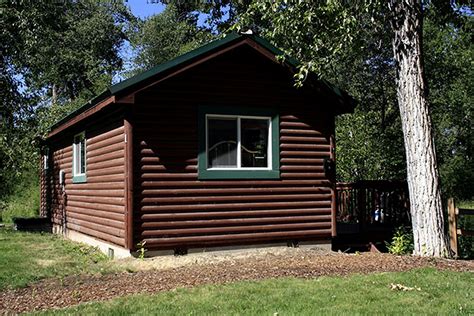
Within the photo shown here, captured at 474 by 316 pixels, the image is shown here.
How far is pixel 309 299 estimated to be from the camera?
6.51 meters

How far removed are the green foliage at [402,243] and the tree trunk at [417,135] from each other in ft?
3.04

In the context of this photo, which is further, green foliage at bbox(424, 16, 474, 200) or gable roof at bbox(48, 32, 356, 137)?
green foliage at bbox(424, 16, 474, 200)

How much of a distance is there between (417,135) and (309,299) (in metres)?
4.80

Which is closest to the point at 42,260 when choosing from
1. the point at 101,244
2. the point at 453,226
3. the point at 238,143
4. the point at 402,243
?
the point at 101,244

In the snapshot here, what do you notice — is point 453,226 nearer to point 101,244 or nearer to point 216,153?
point 216,153

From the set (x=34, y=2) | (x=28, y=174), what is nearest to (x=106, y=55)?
(x=28, y=174)

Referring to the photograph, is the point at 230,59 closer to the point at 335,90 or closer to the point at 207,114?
the point at 207,114

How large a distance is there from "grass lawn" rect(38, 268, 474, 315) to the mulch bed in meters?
0.45

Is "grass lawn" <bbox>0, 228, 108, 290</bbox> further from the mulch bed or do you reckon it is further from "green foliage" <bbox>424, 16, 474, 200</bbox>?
"green foliage" <bbox>424, 16, 474, 200</bbox>

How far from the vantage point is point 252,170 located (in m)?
10.5

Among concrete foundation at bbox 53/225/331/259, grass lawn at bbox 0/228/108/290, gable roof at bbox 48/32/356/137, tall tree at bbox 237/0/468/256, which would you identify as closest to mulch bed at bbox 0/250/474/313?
concrete foundation at bbox 53/225/331/259

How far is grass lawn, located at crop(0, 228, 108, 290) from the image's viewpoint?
879 cm

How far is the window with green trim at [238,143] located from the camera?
10207 mm

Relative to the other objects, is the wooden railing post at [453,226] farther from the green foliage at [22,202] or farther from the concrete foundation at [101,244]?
the green foliage at [22,202]
